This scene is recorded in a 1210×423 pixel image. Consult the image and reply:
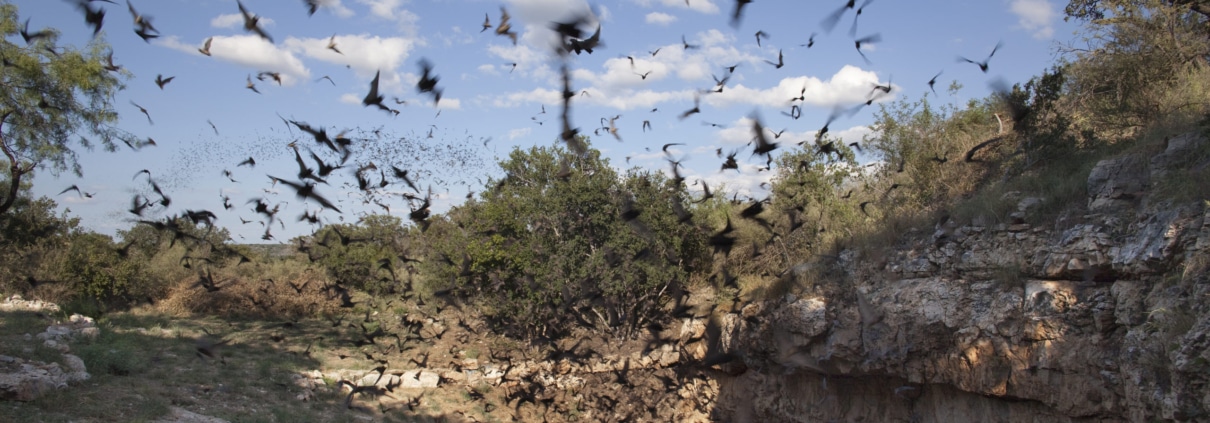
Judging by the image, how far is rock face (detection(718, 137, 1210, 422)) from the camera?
712 cm

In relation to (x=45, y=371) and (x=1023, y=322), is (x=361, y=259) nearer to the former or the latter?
(x=45, y=371)

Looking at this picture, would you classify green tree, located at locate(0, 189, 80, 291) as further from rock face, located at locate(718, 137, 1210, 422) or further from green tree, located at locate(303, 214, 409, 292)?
rock face, located at locate(718, 137, 1210, 422)

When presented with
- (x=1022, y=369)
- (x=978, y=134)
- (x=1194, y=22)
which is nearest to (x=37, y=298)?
(x=1022, y=369)

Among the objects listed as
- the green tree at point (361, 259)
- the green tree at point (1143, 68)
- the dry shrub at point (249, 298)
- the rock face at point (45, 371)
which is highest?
the green tree at point (1143, 68)

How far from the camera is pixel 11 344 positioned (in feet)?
40.6

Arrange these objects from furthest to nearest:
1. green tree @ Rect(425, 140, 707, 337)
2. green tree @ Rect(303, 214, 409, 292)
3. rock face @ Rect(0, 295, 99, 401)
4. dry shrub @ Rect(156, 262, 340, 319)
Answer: green tree @ Rect(303, 214, 409, 292) < dry shrub @ Rect(156, 262, 340, 319) < green tree @ Rect(425, 140, 707, 337) < rock face @ Rect(0, 295, 99, 401)

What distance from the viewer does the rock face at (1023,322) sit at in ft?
23.4

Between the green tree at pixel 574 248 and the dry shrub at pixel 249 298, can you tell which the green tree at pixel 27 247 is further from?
the green tree at pixel 574 248

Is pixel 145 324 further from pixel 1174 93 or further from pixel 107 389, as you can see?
pixel 1174 93

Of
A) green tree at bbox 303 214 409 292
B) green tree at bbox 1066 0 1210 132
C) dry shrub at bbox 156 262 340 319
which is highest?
green tree at bbox 1066 0 1210 132

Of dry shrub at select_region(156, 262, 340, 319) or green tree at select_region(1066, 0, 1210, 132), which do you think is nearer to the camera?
green tree at select_region(1066, 0, 1210, 132)

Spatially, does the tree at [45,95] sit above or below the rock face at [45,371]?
above

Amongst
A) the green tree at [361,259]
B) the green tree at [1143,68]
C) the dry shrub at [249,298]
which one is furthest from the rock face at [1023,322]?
the green tree at [361,259]

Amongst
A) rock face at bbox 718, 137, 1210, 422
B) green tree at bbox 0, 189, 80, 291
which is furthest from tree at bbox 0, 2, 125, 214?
rock face at bbox 718, 137, 1210, 422
